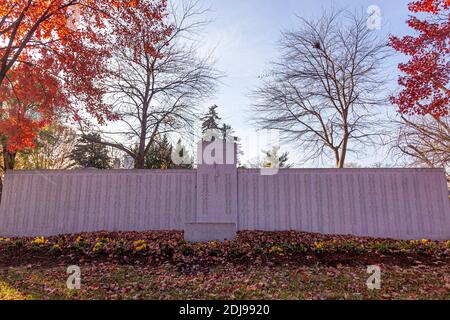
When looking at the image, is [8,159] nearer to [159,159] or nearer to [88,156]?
[88,156]

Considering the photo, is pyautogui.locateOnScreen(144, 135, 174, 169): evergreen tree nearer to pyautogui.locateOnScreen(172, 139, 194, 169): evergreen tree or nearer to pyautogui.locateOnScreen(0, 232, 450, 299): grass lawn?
pyautogui.locateOnScreen(172, 139, 194, 169): evergreen tree

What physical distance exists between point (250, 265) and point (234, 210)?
3423 millimetres

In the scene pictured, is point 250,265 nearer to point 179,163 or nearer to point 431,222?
point 431,222

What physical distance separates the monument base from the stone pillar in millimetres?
1521

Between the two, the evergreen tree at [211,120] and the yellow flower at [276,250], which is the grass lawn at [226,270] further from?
the evergreen tree at [211,120]

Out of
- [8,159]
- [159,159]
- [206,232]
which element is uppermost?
[159,159]

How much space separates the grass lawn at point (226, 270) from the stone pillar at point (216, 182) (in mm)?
1630

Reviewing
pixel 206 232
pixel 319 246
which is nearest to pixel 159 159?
pixel 206 232

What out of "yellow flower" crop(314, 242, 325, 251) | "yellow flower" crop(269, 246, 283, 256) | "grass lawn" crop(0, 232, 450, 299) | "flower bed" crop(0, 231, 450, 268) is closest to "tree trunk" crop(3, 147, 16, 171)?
"grass lawn" crop(0, 232, 450, 299)

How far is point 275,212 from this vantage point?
28.4 ft

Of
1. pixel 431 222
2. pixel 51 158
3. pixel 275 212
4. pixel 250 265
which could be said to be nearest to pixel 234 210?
pixel 275 212

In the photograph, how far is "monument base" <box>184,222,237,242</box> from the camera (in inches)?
266

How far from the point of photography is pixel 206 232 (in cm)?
678

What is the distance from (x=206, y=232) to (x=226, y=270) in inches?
77.4
